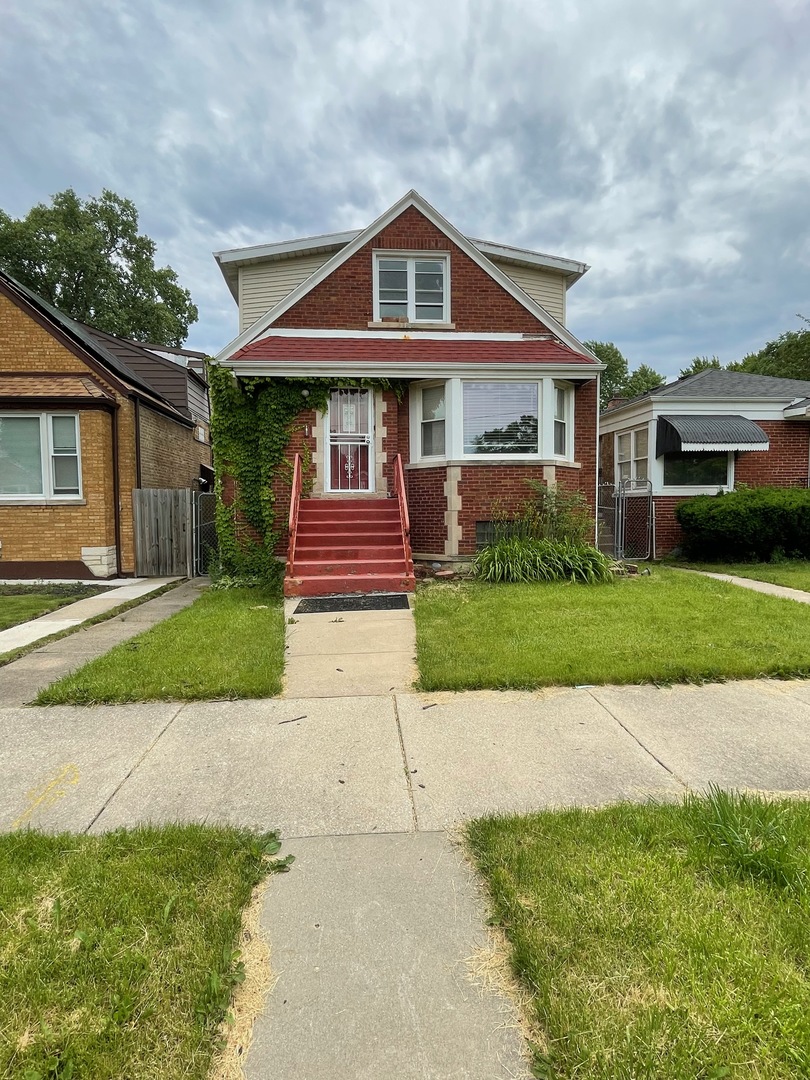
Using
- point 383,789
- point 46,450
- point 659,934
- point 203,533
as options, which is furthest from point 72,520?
point 659,934

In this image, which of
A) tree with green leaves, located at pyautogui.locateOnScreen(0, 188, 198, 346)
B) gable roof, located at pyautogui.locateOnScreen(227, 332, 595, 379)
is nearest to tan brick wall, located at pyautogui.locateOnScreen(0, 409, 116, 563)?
gable roof, located at pyautogui.locateOnScreen(227, 332, 595, 379)

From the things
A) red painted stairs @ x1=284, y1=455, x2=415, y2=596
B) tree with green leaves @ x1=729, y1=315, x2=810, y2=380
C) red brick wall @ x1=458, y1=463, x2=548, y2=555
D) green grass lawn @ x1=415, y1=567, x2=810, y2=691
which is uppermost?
tree with green leaves @ x1=729, y1=315, x2=810, y2=380

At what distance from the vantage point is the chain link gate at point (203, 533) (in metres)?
13.3

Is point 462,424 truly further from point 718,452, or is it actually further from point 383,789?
point 383,789

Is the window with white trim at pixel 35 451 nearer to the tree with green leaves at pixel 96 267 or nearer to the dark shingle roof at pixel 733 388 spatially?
the dark shingle roof at pixel 733 388

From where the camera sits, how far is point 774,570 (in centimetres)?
1167

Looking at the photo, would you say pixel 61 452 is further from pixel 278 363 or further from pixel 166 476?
pixel 278 363

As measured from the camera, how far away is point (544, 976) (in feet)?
6.20

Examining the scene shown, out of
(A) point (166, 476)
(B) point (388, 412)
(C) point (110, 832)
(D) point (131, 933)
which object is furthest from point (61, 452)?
(D) point (131, 933)

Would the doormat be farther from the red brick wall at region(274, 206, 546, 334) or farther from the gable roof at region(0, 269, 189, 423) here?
the gable roof at region(0, 269, 189, 423)

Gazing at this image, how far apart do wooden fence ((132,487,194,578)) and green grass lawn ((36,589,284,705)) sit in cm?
588

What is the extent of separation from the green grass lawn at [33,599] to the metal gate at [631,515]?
11.4 metres

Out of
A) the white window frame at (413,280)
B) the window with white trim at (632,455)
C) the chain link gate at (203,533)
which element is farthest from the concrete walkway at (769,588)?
the chain link gate at (203,533)

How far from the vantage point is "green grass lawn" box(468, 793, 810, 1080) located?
1.64 meters
